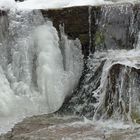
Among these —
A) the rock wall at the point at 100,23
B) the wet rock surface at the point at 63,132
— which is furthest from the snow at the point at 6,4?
the wet rock surface at the point at 63,132

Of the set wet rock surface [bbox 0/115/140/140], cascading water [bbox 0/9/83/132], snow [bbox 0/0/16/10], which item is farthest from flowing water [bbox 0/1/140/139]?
wet rock surface [bbox 0/115/140/140]

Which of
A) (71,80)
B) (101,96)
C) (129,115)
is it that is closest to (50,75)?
(71,80)

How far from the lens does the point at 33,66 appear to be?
838cm

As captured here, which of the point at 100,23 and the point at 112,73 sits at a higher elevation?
the point at 100,23

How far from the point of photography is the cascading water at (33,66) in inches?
320

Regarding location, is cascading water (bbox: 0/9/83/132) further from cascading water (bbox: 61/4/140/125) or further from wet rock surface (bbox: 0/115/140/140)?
wet rock surface (bbox: 0/115/140/140)

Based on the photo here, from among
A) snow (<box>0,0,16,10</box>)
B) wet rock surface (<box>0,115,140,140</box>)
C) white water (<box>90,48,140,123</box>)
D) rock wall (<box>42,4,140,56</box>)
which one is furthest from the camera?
snow (<box>0,0,16,10</box>)

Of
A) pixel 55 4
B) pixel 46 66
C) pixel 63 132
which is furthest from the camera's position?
pixel 55 4

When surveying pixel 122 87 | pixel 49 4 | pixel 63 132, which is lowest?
pixel 63 132

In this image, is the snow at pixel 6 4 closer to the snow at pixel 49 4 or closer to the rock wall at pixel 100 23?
the snow at pixel 49 4

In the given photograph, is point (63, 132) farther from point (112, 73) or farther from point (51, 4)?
point (51, 4)

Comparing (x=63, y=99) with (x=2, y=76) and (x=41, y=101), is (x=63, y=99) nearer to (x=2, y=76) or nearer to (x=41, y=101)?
(x=41, y=101)

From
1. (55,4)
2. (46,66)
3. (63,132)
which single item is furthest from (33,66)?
(63,132)

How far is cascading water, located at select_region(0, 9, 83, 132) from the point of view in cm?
813
